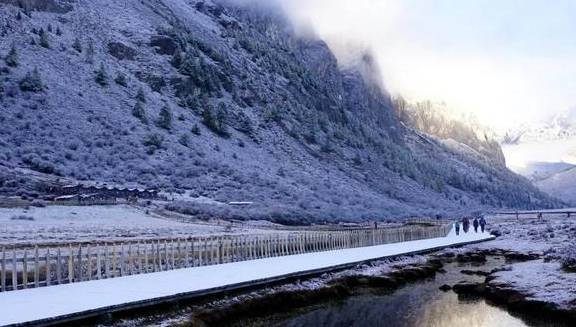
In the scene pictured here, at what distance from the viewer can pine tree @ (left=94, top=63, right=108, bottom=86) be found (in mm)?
75069

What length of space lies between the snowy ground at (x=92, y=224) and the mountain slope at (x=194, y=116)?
6.75 m

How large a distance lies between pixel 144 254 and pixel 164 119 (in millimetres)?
56319

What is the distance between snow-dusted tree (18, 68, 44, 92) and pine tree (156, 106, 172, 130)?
14.0 metres

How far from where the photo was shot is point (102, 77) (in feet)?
249

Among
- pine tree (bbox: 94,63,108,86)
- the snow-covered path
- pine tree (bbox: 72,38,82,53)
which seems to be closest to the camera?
the snow-covered path

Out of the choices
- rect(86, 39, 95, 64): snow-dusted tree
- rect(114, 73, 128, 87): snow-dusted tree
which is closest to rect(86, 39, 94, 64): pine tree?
rect(86, 39, 95, 64): snow-dusted tree

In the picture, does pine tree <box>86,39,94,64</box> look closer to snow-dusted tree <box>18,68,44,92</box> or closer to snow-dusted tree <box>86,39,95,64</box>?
snow-dusted tree <box>86,39,95,64</box>

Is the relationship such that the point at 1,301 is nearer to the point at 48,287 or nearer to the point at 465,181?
the point at 48,287

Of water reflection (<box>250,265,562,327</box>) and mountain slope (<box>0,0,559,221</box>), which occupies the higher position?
mountain slope (<box>0,0,559,221</box>)

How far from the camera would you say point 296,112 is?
108938 millimetres

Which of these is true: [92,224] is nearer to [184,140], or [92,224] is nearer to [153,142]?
[153,142]

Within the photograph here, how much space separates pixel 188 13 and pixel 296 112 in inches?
1112

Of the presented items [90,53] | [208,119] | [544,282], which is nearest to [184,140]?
[208,119]

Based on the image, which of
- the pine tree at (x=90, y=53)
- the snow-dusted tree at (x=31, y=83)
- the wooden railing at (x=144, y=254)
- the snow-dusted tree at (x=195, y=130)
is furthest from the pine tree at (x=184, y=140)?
the wooden railing at (x=144, y=254)
